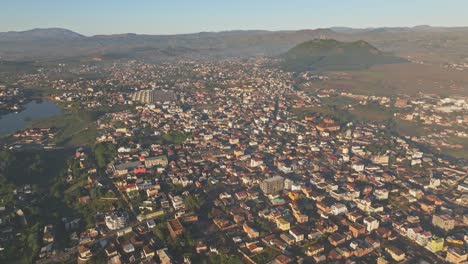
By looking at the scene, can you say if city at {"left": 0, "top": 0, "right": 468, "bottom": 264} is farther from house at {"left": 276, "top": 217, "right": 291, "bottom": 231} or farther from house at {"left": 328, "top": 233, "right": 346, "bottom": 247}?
house at {"left": 276, "top": 217, "right": 291, "bottom": 231}

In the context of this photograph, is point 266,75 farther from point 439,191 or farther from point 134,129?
point 439,191

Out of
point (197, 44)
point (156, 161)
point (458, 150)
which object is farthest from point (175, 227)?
point (197, 44)

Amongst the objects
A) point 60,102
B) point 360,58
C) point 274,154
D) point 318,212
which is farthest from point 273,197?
point 360,58

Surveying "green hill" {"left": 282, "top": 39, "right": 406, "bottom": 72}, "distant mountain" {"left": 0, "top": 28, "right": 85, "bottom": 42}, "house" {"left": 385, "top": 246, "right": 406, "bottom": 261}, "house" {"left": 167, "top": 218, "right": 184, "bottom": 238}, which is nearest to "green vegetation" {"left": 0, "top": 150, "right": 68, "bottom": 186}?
"house" {"left": 167, "top": 218, "right": 184, "bottom": 238}

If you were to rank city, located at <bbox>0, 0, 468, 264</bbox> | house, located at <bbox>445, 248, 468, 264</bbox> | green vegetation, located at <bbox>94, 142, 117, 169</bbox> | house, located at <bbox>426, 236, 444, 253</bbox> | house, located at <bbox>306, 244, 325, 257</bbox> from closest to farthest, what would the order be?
house, located at <bbox>445, 248, 468, 264</bbox> < house, located at <bbox>306, 244, 325, 257</bbox> < house, located at <bbox>426, 236, 444, 253</bbox> < city, located at <bbox>0, 0, 468, 264</bbox> < green vegetation, located at <bbox>94, 142, 117, 169</bbox>

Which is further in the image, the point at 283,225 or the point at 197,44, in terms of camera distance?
the point at 197,44

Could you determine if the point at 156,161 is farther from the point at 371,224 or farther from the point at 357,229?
the point at 371,224

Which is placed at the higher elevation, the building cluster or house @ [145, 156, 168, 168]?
house @ [145, 156, 168, 168]
